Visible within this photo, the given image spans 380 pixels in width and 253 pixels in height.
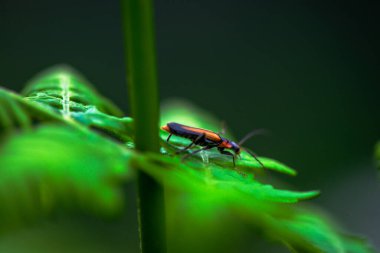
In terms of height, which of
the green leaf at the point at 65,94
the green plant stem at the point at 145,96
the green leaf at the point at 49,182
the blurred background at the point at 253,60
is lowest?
the green leaf at the point at 49,182

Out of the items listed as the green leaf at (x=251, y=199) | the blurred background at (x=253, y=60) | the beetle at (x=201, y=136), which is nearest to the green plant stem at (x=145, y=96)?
the green leaf at (x=251, y=199)

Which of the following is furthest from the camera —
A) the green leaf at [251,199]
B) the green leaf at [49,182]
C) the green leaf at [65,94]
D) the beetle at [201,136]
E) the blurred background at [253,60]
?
the blurred background at [253,60]

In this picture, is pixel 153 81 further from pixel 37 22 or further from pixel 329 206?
pixel 37 22

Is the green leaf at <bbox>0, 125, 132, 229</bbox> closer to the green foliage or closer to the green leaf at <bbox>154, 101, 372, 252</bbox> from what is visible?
the green foliage

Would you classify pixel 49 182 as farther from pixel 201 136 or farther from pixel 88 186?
pixel 201 136

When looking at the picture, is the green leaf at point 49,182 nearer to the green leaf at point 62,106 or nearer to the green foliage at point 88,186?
the green foliage at point 88,186

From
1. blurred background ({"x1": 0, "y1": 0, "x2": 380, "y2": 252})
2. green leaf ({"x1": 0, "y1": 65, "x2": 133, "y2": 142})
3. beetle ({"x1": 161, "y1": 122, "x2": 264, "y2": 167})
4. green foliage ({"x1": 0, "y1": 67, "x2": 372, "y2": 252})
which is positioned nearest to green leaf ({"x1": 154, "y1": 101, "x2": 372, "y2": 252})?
green foliage ({"x1": 0, "y1": 67, "x2": 372, "y2": 252})

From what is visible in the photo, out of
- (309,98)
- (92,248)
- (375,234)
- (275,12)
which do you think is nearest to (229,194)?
(92,248)
